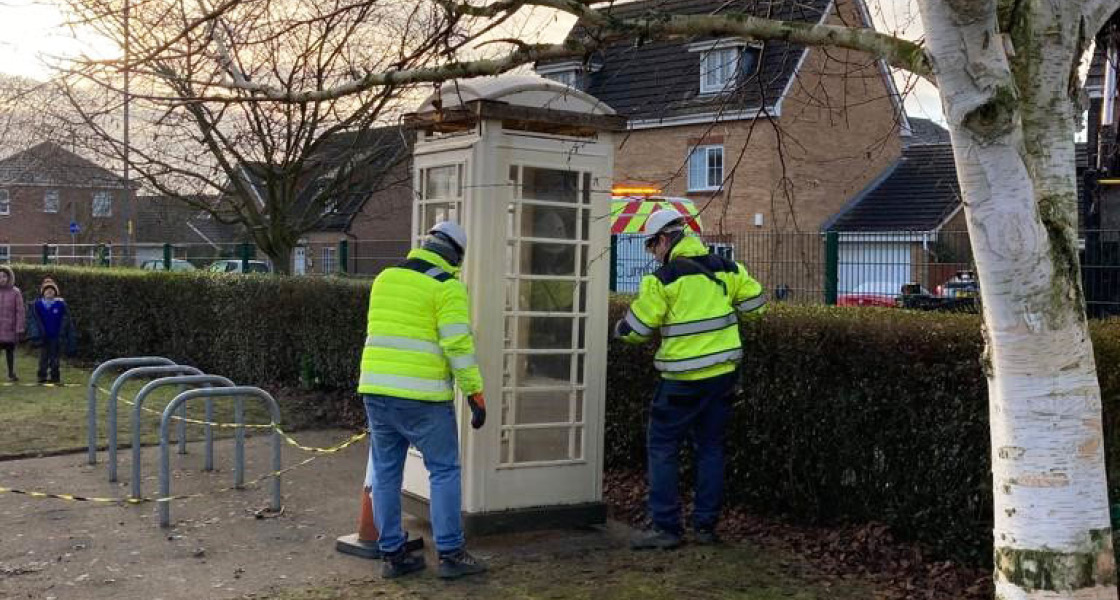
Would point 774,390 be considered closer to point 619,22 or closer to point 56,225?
point 619,22

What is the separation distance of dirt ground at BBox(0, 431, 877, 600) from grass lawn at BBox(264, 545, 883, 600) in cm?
1

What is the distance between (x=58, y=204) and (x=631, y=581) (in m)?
47.9

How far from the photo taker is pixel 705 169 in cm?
3156

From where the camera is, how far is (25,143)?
19094mm

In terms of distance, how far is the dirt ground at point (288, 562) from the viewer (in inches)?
235

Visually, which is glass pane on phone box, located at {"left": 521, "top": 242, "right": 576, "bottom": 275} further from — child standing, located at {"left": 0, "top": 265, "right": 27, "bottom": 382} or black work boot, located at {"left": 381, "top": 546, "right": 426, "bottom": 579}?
child standing, located at {"left": 0, "top": 265, "right": 27, "bottom": 382}

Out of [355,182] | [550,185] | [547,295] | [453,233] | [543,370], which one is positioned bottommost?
[543,370]

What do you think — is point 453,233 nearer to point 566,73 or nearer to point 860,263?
point 860,263

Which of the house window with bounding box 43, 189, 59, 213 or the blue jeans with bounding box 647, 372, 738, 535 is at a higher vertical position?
the house window with bounding box 43, 189, 59, 213

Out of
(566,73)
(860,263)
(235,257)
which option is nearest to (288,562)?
(860,263)

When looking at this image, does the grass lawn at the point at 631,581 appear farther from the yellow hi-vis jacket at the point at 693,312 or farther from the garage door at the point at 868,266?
the garage door at the point at 868,266

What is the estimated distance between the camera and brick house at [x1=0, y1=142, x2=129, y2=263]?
20.9 m

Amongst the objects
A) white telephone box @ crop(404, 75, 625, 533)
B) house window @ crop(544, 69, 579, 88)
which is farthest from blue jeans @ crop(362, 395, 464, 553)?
house window @ crop(544, 69, 579, 88)

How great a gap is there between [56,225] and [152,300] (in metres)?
41.1
